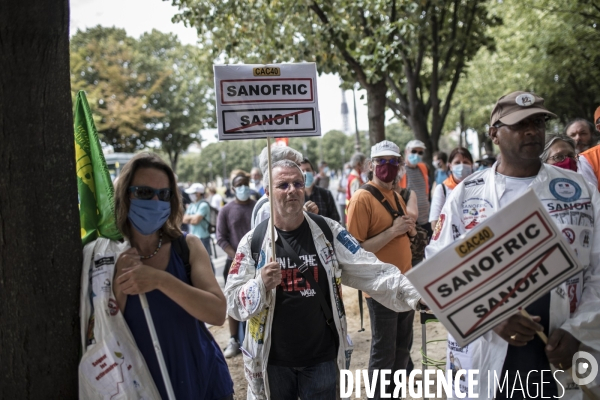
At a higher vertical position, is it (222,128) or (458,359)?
(222,128)

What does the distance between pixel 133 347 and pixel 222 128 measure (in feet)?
5.33

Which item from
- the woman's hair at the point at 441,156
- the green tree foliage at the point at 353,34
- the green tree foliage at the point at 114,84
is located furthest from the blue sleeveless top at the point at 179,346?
the green tree foliage at the point at 114,84

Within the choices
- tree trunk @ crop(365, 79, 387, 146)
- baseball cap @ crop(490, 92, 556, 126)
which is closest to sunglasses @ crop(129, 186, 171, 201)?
baseball cap @ crop(490, 92, 556, 126)

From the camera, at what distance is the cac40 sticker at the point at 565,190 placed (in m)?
2.78

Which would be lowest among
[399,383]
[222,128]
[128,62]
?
[399,383]

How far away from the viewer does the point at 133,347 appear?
2.51m

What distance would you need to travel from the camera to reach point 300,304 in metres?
3.46

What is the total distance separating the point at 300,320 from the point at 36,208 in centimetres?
164

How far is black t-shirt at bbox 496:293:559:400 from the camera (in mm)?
Result: 2746

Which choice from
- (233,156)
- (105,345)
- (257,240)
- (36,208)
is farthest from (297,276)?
(233,156)

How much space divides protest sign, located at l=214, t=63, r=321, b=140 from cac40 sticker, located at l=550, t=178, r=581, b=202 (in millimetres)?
1473

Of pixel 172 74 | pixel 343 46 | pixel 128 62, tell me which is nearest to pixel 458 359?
pixel 343 46

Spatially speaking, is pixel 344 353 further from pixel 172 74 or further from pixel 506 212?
pixel 172 74

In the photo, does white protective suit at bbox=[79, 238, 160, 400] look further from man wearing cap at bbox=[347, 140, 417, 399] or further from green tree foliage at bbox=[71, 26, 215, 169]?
green tree foliage at bbox=[71, 26, 215, 169]
